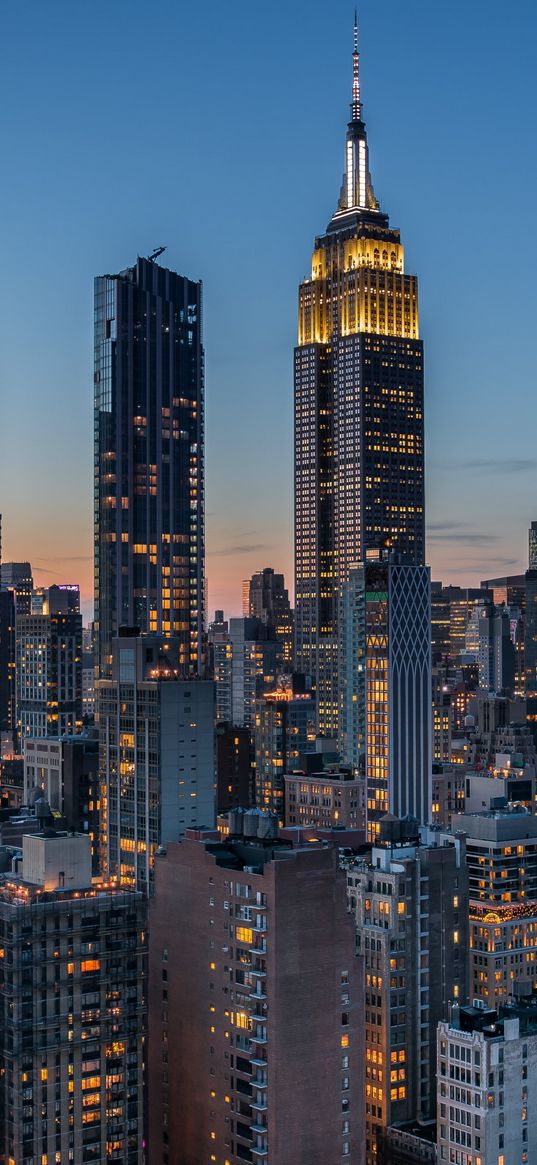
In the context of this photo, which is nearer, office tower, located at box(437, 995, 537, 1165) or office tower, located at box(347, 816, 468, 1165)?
office tower, located at box(437, 995, 537, 1165)

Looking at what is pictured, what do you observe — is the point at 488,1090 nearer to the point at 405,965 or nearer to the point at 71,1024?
the point at 405,965

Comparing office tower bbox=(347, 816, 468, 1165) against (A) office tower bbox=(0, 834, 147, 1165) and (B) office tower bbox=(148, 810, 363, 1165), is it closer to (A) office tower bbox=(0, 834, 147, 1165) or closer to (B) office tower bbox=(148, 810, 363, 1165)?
(B) office tower bbox=(148, 810, 363, 1165)

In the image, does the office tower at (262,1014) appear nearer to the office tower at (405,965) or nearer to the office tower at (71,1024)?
the office tower at (71,1024)

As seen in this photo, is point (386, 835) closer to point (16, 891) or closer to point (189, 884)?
point (189, 884)

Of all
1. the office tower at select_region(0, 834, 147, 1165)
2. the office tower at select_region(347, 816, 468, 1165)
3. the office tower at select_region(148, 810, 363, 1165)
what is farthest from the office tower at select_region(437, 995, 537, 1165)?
the office tower at select_region(0, 834, 147, 1165)

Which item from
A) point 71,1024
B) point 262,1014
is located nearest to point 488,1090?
point 262,1014

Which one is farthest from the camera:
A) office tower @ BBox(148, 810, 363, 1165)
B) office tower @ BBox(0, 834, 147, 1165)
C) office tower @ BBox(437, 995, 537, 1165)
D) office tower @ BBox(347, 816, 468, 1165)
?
office tower @ BBox(347, 816, 468, 1165)
